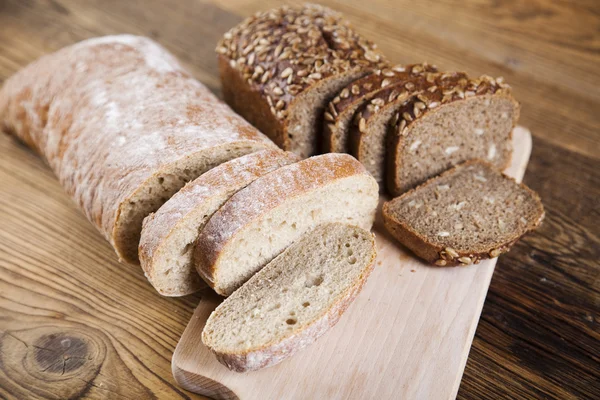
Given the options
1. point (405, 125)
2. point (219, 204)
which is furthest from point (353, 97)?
point (219, 204)

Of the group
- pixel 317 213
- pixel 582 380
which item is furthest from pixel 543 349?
pixel 317 213

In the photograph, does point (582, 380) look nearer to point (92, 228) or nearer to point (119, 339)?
point (119, 339)

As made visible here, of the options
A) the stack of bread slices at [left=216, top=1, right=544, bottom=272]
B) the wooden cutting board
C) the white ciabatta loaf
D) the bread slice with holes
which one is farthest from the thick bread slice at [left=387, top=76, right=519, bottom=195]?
the white ciabatta loaf

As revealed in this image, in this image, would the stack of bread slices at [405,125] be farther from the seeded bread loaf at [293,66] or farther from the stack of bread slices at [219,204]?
the stack of bread slices at [219,204]

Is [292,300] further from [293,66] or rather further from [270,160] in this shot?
[293,66]

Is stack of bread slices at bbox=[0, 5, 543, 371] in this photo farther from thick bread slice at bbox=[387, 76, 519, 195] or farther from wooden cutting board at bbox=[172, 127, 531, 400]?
wooden cutting board at bbox=[172, 127, 531, 400]
